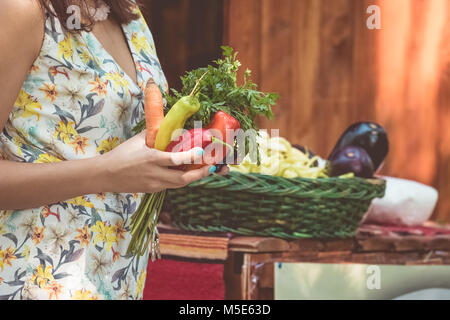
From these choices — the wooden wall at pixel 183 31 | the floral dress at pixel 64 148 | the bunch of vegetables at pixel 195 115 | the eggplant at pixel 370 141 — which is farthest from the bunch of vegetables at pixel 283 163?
the wooden wall at pixel 183 31

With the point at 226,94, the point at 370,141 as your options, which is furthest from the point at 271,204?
the point at 226,94

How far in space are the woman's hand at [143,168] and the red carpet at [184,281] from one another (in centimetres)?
99

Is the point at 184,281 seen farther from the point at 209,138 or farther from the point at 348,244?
the point at 209,138

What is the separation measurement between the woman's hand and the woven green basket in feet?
2.84

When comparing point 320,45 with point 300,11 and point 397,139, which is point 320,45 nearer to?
point 300,11

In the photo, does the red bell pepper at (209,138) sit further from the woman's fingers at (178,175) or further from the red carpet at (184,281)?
the red carpet at (184,281)

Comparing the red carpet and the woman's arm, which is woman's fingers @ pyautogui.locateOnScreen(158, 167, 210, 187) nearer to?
the woman's arm

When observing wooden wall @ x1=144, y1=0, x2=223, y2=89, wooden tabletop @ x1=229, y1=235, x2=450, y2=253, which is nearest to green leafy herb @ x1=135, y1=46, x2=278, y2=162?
wooden tabletop @ x1=229, y1=235, x2=450, y2=253

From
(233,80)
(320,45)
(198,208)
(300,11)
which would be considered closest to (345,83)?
(320,45)

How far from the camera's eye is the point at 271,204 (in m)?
1.92

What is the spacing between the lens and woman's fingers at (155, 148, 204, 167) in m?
0.95

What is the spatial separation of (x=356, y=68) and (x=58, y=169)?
8.19 ft

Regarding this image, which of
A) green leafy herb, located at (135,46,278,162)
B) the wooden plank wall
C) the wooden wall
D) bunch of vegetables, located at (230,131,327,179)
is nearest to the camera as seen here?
green leafy herb, located at (135,46,278,162)

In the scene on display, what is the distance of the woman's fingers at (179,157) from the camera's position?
95 cm
